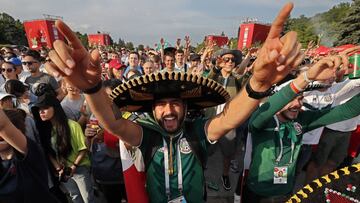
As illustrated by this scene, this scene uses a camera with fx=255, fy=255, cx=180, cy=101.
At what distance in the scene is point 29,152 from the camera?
1.96 meters

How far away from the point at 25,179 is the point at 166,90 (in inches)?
52.9

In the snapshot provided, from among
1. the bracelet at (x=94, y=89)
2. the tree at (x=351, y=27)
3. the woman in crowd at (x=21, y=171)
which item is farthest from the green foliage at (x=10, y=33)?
the bracelet at (x=94, y=89)

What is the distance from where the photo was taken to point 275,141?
213 cm

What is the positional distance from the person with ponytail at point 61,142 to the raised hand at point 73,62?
1513 mm

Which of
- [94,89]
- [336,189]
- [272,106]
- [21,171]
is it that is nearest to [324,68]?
[272,106]

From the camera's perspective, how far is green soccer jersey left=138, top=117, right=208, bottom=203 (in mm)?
1780

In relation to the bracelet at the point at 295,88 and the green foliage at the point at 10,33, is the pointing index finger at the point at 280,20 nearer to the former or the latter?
the bracelet at the point at 295,88

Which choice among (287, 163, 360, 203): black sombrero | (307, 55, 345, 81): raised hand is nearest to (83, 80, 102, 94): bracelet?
(287, 163, 360, 203): black sombrero

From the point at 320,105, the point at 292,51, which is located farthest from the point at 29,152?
the point at 320,105

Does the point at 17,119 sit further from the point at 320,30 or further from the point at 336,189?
the point at 320,30

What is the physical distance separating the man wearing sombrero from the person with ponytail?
107cm

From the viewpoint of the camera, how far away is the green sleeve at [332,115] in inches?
80.4

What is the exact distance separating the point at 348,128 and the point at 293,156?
1.62m

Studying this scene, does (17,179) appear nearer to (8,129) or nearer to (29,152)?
(29,152)
